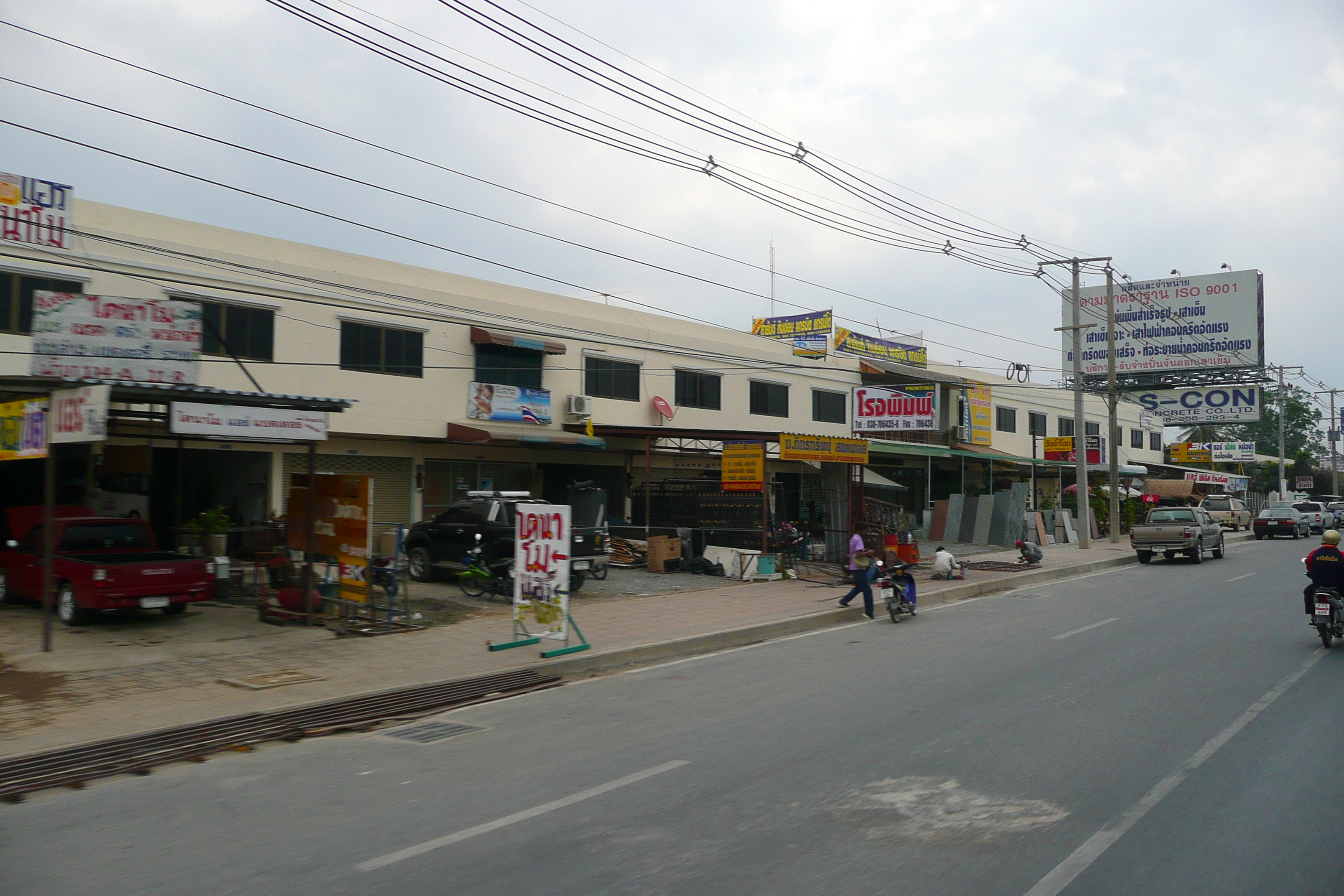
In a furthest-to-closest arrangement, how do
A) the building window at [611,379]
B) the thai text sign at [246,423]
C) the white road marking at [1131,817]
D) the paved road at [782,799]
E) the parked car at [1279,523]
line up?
the parked car at [1279,523] < the building window at [611,379] < the thai text sign at [246,423] < the paved road at [782,799] < the white road marking at [1131,817]

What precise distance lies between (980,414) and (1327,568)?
108 feet

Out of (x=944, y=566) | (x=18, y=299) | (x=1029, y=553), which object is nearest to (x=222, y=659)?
(x=18, y=299)

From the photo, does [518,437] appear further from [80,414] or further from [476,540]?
[80,414]

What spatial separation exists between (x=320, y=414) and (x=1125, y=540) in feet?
108

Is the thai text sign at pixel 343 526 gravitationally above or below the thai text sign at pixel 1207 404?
below

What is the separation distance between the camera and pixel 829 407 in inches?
1506

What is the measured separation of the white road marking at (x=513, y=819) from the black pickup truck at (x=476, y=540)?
414 inches

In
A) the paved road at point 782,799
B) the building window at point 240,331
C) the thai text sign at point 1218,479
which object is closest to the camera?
the paved road at point 782,799

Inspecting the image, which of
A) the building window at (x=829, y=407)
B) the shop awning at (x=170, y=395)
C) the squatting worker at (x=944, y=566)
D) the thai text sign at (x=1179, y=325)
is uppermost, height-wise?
the thai text sign at (x=1179, y=325)

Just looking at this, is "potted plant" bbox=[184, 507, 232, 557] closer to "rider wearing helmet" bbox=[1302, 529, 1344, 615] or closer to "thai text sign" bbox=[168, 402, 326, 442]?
"thai text sign" bbox=[168, 402, 326, 442]

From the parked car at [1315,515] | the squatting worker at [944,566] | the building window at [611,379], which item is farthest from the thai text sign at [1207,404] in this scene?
the squatting worker at [944,566]

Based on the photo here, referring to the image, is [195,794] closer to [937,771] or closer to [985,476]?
[937,771]

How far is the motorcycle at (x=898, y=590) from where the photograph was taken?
618 inches

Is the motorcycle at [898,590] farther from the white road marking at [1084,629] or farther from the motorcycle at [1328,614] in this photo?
the motorcycle at [1328,614]
